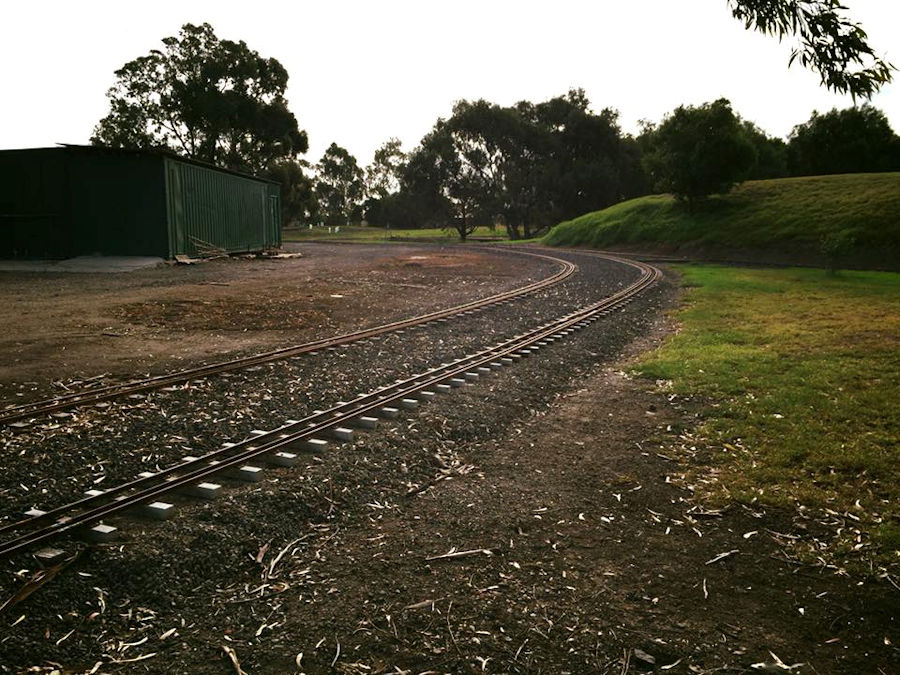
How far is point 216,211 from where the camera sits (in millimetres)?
33938

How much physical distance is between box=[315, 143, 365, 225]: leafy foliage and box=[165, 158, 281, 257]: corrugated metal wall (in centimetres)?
7874

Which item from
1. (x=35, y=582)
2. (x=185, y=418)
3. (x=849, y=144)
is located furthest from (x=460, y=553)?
(x=849, y=144)

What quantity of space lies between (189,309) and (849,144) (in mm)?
65528

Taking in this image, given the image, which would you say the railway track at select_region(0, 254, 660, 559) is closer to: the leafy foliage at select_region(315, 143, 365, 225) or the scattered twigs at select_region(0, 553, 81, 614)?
the scattered twigs at select_region(0, 553, 81, 614)

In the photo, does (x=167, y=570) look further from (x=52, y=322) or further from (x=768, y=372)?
(x=52, y=322)

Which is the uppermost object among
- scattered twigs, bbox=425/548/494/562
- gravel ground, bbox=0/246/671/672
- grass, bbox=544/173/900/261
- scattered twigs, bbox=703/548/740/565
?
grass, bbox=544/173/900/261

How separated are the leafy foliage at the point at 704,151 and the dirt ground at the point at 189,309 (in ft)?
76.2

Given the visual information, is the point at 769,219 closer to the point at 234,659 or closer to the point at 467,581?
the point at 467,581

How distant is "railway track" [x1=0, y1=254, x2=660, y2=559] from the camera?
463 cm

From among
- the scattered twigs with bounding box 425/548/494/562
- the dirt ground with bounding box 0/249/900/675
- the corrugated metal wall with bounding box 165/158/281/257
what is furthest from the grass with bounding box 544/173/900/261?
the scattered twigs with bounding box 425/548/494/562

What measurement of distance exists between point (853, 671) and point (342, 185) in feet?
406

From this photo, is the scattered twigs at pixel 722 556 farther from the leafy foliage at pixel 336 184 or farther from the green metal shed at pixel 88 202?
the leafy foliage at pixel 336 184

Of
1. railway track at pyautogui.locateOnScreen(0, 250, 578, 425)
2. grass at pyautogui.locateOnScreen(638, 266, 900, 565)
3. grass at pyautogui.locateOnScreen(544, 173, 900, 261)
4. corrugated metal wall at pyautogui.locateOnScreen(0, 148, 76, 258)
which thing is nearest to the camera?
grass at pyautogui.locateOnScreen(638, 266, 900, 565)

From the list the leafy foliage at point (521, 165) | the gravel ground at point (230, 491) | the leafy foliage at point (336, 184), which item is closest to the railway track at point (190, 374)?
the gravel ground at point (230, 491)
